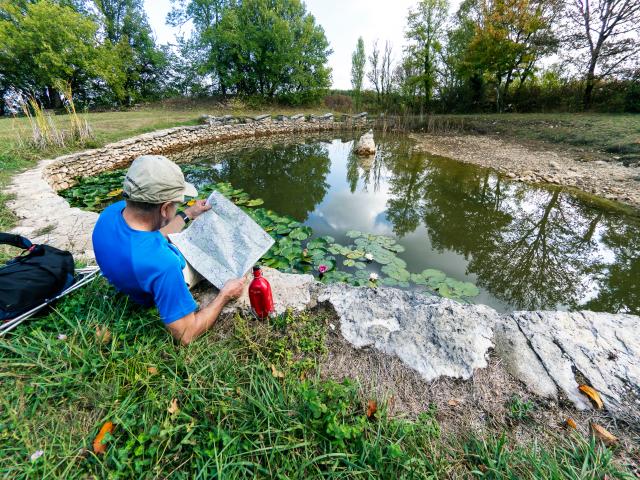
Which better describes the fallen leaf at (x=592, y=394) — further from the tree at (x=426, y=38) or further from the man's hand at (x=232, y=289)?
the tree at (x=426, y=38)

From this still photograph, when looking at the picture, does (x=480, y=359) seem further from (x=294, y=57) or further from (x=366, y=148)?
(x=294, y=57)

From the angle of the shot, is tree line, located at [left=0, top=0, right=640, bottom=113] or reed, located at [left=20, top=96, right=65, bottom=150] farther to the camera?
tree line, located at [left=0, top=0, right=640, bottom=113]

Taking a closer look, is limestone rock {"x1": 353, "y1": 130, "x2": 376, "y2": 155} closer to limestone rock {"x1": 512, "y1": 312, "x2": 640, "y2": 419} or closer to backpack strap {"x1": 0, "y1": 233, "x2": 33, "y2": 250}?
limestone rock {"x1": 512, "y1": 312, "x2": 640, "y2": 419}

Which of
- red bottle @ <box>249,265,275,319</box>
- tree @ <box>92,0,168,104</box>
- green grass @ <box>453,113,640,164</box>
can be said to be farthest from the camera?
tree @ <box>92,0,168,104</box>

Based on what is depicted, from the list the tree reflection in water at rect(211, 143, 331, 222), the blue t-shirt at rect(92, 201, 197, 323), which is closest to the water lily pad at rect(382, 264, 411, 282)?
the tree reflection in water at rect(211, 143, 331, 222)

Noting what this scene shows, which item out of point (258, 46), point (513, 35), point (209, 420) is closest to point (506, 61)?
point (513, 35)

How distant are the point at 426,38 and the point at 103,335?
23021 millimetres

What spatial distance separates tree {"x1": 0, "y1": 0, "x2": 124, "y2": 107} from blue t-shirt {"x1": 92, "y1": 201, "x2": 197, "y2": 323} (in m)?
15.1

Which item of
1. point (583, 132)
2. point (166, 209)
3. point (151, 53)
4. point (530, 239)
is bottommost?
point (530, 239)

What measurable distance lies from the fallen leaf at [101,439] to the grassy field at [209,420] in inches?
0.8

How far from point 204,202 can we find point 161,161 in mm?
631

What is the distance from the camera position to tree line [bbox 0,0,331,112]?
1180cm

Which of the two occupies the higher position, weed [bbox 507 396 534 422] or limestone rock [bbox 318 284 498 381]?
limestone rock [bbox 318 284 498 381]

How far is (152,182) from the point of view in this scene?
1252 millimetres
